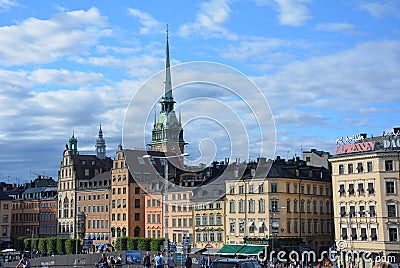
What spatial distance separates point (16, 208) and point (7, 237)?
768cm

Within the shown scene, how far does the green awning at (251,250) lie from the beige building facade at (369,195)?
37.6 ft

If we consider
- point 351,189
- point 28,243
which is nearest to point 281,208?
point 351,189

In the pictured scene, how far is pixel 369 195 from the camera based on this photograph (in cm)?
8069

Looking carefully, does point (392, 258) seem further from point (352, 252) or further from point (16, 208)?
point (16, 208)

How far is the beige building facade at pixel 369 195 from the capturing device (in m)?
78.1

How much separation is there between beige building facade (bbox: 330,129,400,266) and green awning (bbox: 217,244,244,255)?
1569 centimetres

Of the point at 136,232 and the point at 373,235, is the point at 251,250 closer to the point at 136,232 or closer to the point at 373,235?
the point at 373,235

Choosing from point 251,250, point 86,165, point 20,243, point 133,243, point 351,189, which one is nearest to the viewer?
point 351,189

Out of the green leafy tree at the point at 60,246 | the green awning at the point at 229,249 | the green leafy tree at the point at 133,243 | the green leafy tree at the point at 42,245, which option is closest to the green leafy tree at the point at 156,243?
the green leafy tree at the point at 133,243

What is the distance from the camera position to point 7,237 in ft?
509

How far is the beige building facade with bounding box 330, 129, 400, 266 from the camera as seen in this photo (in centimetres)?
7806

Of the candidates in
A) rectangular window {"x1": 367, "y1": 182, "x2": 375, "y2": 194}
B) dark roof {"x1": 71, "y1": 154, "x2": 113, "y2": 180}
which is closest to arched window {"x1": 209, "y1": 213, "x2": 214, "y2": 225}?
rectangular window {"x1": 367, "y1": 182, "x2": 375, "y2": 194}

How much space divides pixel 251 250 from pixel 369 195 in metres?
19.8

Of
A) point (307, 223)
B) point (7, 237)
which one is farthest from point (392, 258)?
point (7, 237)
